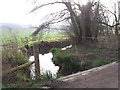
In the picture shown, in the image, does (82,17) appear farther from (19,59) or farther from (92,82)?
(92,82)

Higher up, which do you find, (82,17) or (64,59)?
(82,17)

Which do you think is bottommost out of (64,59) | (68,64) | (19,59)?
(68,64)

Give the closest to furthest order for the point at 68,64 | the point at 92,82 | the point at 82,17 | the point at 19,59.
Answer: the point at 92,82, the point at 19,59, the point at 68,64, the point at 82,17

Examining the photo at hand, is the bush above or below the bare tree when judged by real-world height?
below

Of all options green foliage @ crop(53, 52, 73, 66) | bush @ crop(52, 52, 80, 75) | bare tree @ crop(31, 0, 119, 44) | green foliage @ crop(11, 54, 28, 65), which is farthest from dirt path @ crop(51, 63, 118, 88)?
bare tree @ crop(31, 0, 119, 44)

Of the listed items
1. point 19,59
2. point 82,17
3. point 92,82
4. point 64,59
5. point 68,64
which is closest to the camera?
point 92,82

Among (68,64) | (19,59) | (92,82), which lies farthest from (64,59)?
(92,82)

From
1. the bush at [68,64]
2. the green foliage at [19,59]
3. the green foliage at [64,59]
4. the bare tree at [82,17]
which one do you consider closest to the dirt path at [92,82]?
the bush at [68,64]

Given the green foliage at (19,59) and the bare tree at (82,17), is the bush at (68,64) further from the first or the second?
the bare tree at (82,17)

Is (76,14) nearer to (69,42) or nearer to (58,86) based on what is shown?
(69,42)

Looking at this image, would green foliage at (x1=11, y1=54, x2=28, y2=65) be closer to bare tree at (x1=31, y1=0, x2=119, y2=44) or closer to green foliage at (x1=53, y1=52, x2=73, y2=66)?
green foliage at (x1=53, y1=52, x2=73, y2=66)

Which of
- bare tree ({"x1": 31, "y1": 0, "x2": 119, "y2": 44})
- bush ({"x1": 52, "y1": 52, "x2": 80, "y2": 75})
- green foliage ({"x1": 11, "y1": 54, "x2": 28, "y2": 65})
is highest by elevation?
bare tree ({"x1": 31, "y1": 0, "x2": 119, "y2": 44})

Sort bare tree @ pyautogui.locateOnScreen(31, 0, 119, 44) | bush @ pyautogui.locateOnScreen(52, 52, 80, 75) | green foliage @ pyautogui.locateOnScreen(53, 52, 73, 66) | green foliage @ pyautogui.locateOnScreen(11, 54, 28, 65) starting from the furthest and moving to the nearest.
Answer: bare tree @ pyautogui.locateOnScreen(31, 0, 119, 44), green foliage @ pyautogui.locateOnScreen(53, 52, 73, 66), bush @ pyautogui.locateOnScreen(52, 52, 80, 75), green foliage @ pyautogui.locateOnScreen(11, 54, 28, 65)

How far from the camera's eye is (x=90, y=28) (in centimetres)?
1448
